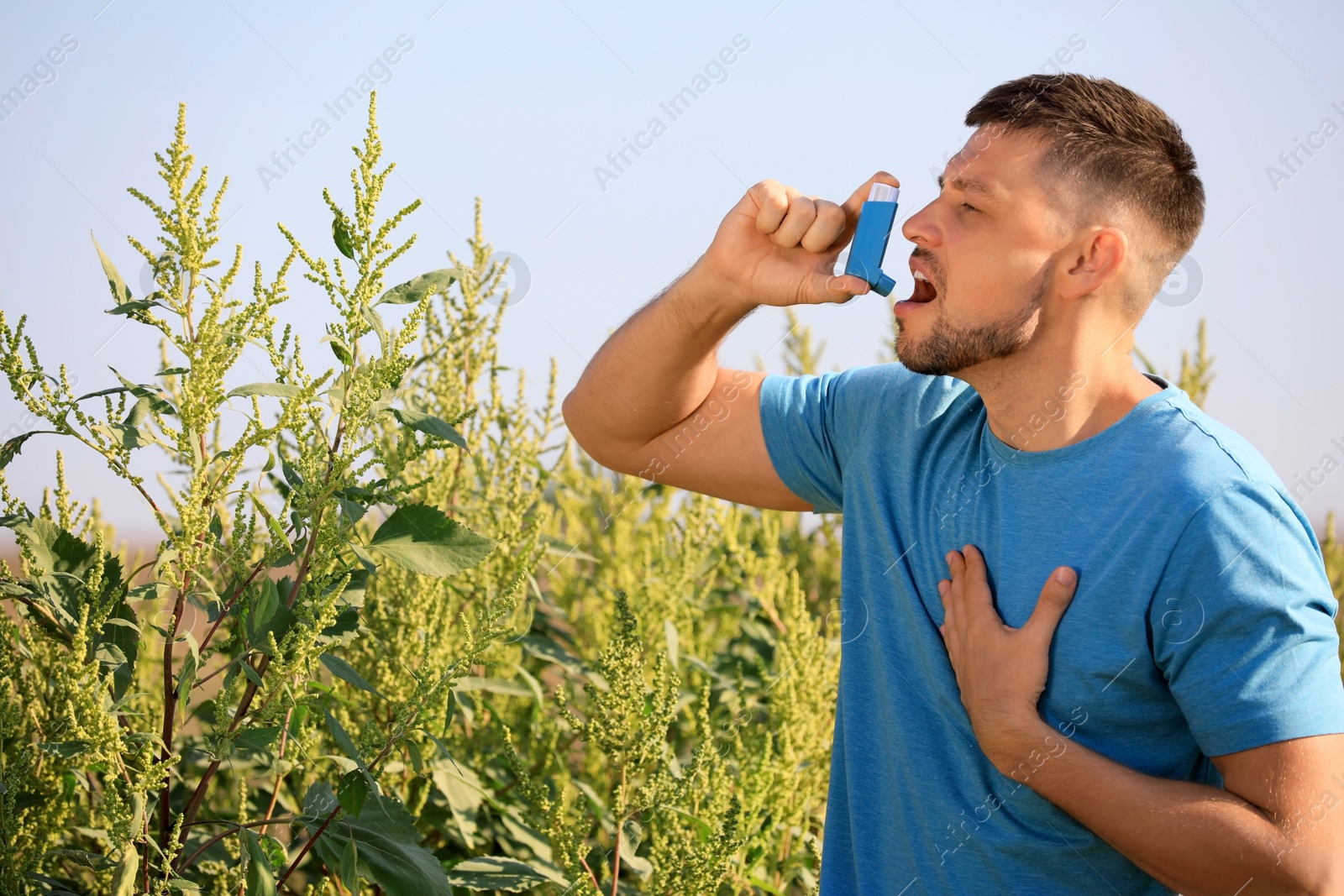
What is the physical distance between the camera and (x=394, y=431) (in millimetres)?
2787

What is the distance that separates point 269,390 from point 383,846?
70 centimetres

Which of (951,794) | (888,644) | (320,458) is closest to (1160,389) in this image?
(888,644)

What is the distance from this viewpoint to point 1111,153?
2.00 meters

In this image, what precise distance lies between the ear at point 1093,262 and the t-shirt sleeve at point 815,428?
496 millimetres

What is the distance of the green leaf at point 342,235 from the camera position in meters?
1.59

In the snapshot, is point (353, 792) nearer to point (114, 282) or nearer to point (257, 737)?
point (257, 737)

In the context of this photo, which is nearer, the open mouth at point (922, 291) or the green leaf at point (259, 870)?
the green leaf at point (259, 870)

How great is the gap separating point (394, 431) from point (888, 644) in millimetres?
1389

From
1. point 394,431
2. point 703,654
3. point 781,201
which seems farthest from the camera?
point 703,654

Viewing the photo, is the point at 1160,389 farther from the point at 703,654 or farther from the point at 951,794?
the point at 703,654

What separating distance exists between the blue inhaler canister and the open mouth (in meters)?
0.15

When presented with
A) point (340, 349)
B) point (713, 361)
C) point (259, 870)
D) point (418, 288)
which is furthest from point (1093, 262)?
point (259, 870)

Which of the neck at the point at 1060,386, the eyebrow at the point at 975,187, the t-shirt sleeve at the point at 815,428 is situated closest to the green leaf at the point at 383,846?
the t-shirt sleeve at the point at 815,428

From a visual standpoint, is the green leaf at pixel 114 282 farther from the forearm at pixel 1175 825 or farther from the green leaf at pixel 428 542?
the forearm at pixel 1175 825
